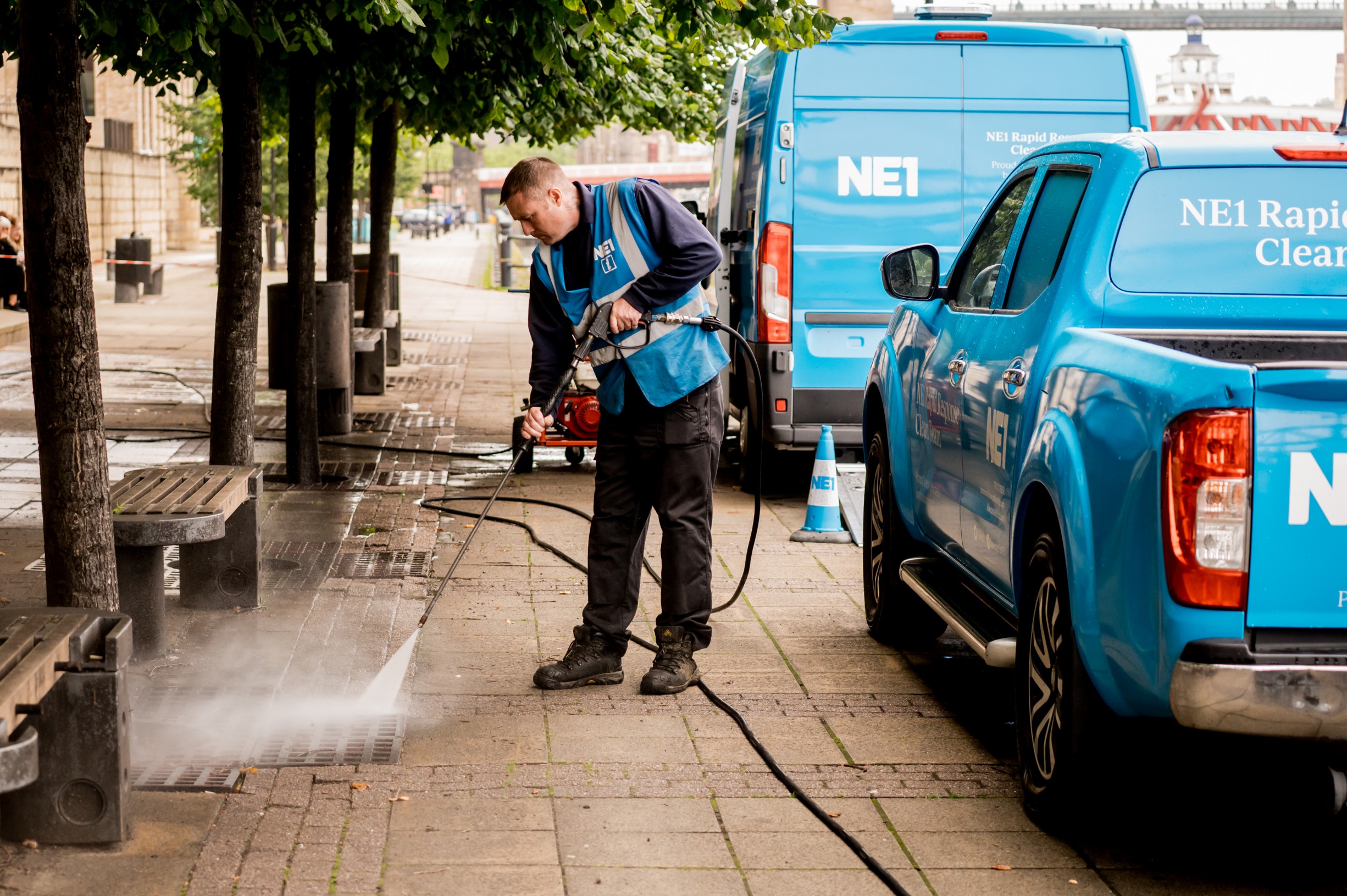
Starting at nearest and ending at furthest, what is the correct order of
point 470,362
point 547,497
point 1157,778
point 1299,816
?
point 1299,816 → point 1157,778 → point 547,497 → point 470,362

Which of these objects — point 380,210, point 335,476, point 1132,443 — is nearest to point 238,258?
point 335,476

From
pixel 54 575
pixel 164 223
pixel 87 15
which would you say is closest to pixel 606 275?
pixel 54 575

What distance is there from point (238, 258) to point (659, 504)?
3443 mm

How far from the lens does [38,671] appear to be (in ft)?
12.2

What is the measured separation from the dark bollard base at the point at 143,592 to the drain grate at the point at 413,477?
4.27 m

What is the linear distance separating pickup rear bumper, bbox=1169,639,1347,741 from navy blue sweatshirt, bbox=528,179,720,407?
245 centimetres

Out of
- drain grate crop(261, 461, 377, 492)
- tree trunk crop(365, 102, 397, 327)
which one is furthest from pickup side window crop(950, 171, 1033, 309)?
tree trunk crop(365, 102, 397, 327)

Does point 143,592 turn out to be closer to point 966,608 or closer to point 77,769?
point 77,769

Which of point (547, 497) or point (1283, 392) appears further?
point (547, 497)

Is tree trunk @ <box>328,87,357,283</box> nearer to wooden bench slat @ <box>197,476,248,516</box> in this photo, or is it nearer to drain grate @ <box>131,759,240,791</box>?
wooden bench slat @ <box>197,476,248,516</box>

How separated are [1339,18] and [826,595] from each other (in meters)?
110

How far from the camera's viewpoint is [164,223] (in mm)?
52750

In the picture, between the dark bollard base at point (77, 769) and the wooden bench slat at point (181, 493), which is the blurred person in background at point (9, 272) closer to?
the wooden bench slat at point (181, 493)

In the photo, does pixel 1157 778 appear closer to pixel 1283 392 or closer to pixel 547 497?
pixel 1283 392
